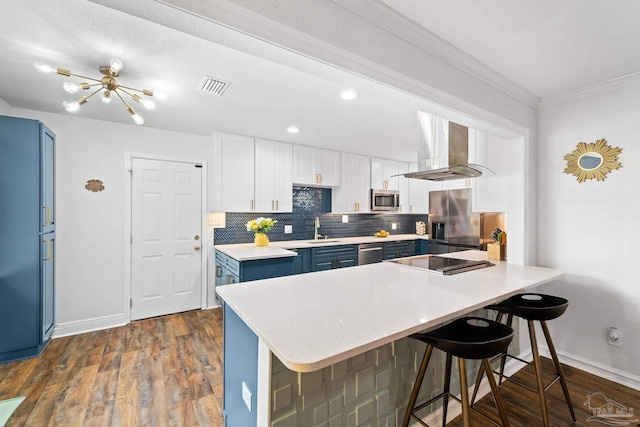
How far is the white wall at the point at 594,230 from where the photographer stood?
6.75 feet

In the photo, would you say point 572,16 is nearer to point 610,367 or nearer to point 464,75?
point 464,75

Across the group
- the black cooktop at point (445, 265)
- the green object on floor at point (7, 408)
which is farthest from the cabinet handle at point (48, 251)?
the black cooktop at point (445, 265)

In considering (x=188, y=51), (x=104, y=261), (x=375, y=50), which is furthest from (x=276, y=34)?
(x=104, y=261)

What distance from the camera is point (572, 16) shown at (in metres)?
1.40

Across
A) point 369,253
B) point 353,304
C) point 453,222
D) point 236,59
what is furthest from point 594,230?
point 236,59

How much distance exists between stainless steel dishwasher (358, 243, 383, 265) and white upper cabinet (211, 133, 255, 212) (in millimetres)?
1785

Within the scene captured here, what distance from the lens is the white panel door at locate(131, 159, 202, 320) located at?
11.2ft

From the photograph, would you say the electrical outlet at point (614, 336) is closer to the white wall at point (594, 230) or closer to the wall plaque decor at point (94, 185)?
the white wall at point (594, 230)

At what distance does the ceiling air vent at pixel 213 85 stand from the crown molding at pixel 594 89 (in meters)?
2.73

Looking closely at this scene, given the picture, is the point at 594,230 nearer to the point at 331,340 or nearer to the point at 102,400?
the point at 331,340

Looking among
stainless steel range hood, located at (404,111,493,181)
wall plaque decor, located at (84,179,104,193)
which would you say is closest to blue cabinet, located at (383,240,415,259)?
stainless steel range hood, located at (404,111,493,181)

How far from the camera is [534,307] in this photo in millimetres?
1678

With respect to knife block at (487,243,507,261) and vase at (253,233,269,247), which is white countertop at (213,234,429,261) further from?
knife block at (487,243,507,261)

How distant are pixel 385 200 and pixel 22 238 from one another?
4.63m
